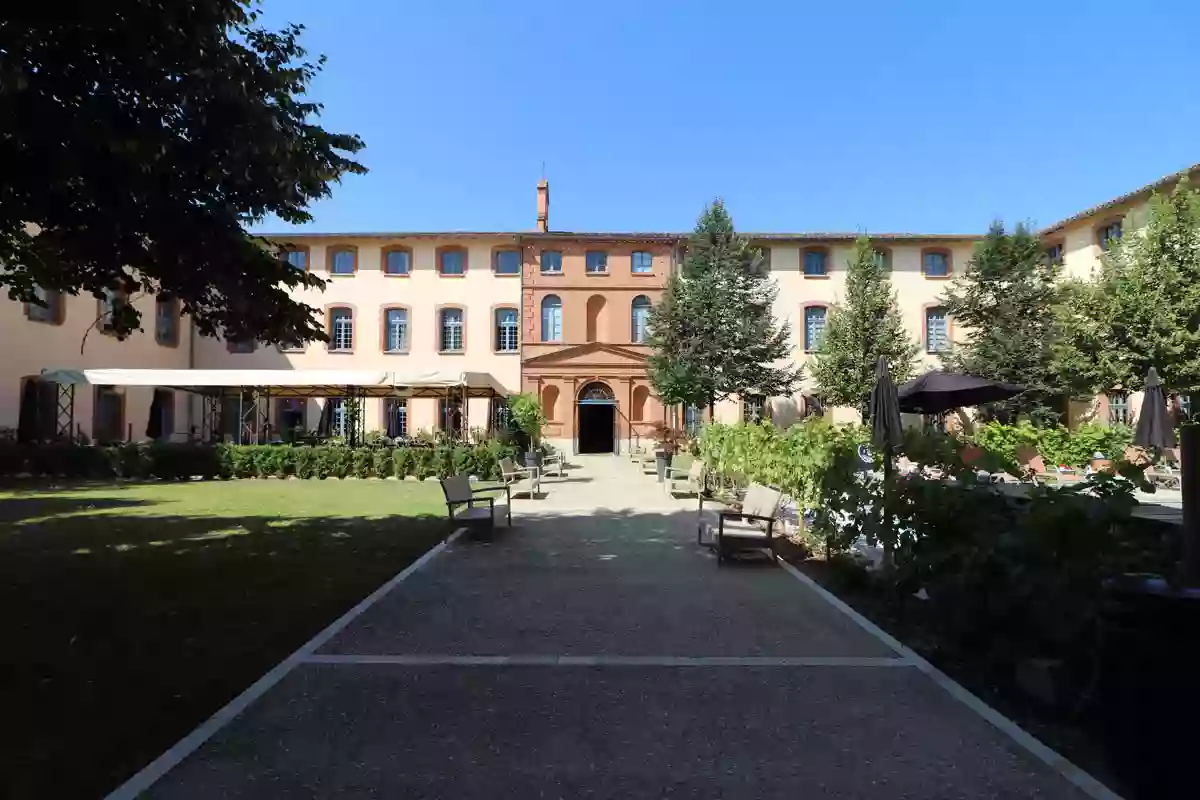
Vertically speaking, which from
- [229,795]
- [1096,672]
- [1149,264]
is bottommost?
[229,795]

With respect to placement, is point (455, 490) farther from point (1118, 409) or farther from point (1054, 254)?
point (1054, 254)

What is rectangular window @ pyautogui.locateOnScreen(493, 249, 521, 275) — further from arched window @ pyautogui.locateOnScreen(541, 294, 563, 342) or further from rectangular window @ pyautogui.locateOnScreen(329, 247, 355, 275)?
rectangular window @ pyautogui.locateOnScreen(329, 247, 355, 275)

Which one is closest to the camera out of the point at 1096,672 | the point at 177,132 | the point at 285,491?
the point at 1096,672

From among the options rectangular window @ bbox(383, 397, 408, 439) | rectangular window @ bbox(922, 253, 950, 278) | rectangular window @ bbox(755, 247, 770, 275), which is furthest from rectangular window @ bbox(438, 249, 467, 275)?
rectangular window @ bbox(922, 253, 950, 278)

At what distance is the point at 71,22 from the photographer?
5512mm

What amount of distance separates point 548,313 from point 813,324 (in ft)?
36.6

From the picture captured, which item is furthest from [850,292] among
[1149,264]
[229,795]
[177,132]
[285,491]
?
[229,795]

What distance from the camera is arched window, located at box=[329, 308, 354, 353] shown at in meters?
31.7

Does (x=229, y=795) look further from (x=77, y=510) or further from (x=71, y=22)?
(x=77, y=510)

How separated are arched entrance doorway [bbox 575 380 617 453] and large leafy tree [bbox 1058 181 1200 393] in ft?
53.7

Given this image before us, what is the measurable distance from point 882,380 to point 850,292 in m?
22.6

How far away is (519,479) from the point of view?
724 inches

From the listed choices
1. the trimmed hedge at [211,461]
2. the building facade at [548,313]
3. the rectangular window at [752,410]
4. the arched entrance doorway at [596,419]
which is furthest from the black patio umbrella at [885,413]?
the arched entrance doorway at [596,419]

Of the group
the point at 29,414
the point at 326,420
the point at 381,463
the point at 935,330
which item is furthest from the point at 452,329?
the point at 935,330
